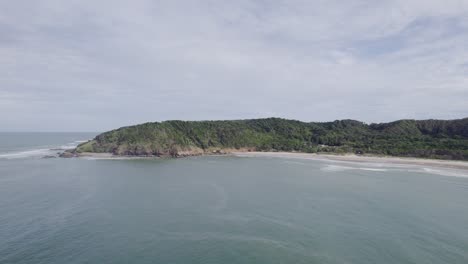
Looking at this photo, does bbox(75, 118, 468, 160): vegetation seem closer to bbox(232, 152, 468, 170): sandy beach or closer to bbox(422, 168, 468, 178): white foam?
bbox(232, 152, 468, 170): sandy beach

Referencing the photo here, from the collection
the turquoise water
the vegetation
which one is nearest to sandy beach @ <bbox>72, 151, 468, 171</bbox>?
the vegetation

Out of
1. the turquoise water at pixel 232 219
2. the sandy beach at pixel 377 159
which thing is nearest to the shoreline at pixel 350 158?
the sandy beach at pixel 377 159

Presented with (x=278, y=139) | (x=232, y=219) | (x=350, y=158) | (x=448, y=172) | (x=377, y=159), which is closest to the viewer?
(x=232, y=219)

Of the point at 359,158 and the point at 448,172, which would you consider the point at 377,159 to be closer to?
the point at 359,158

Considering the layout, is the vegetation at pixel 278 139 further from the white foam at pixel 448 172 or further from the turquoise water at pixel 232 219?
the turquoise water at pixel 232 219

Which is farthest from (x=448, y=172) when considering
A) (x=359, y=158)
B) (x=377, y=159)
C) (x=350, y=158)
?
(x=350, y=158)
